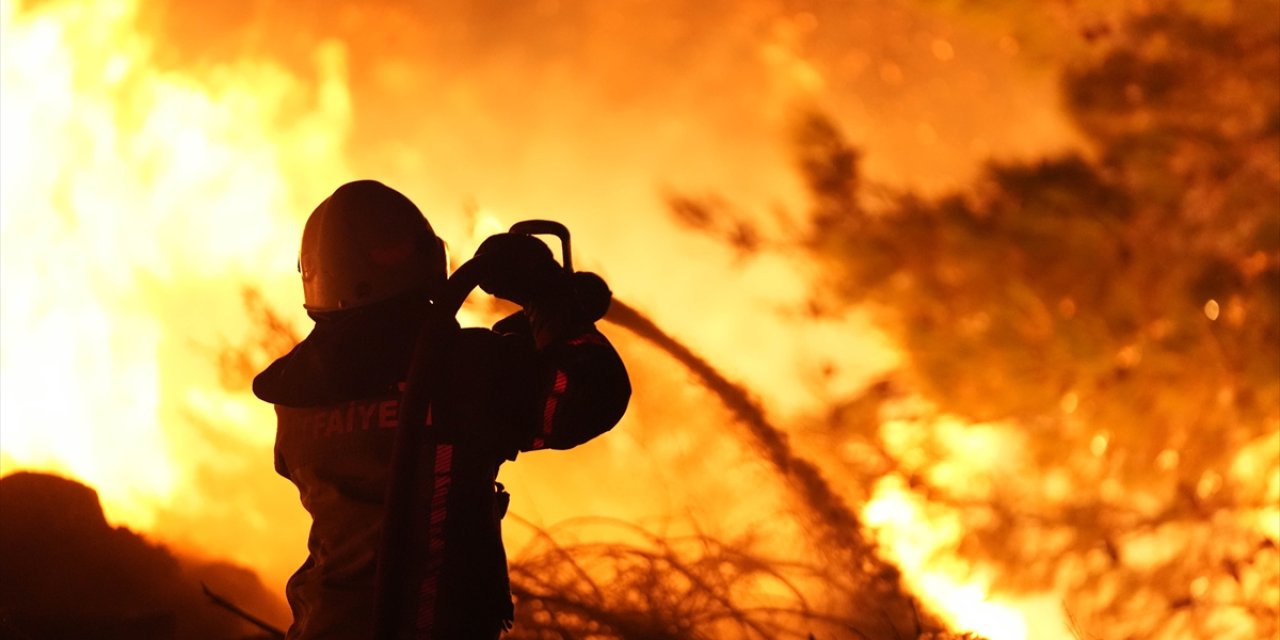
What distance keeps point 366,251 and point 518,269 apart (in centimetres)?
40

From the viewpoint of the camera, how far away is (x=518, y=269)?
197cm

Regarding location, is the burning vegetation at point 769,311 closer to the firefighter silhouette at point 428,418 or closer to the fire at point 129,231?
the fire at point 129,231

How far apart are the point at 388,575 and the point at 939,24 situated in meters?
3.30

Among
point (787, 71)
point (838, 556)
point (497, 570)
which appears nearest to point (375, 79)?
point (787, 71)

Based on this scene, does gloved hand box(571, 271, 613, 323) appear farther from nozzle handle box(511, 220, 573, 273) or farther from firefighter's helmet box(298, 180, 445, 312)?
firefighter's helmet box(298, 180, 445, 312)

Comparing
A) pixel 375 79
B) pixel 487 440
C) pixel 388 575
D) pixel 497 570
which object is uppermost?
pixel 375 79

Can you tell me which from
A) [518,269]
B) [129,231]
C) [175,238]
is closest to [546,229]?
[518,269]

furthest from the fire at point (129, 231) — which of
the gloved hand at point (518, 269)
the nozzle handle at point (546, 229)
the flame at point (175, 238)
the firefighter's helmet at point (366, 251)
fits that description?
the gloved hand at point (518, 269)

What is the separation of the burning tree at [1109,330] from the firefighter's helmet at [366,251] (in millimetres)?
1822

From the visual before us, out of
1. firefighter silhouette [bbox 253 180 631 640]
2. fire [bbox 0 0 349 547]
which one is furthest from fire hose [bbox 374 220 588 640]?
fire [bbox 0 0 349 547]

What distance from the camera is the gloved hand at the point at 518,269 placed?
195cm

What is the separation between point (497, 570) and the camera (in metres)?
2.02

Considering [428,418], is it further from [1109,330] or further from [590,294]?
[1109,330]

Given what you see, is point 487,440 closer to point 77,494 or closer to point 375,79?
point 375,79
